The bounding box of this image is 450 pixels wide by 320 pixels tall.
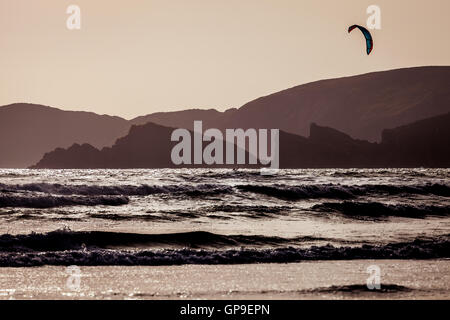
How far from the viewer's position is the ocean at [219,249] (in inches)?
437

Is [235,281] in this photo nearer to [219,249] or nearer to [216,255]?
[216,255]

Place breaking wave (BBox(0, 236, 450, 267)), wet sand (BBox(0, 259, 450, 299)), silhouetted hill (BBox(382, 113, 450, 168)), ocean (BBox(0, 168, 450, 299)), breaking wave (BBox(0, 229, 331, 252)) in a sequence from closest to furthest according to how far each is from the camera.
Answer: wet sand (BBox(0, 259, 450, 299)) < ocean (BBox(0, 168, 450, 299)) < breaking wave (BBox(0, 236, 450, 267)) < breaking wave (BBox(0, 229, 331, 252)) < silhouetted hill (BBox(382, 113, 450, 168))

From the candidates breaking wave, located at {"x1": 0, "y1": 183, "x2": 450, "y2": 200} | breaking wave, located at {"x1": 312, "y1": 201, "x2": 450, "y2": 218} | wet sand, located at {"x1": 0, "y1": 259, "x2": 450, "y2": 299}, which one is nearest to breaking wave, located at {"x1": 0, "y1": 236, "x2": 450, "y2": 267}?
wet sand, located at {"x1": 0, "y1": 259, "x2": 450, "y2": 299}

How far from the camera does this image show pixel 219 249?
16.4m

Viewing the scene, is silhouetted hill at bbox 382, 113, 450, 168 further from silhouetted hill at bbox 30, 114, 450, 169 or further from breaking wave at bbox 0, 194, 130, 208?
breaking wave at bbox 0, 194, 130, 208

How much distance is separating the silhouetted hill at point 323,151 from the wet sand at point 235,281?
152598 mm

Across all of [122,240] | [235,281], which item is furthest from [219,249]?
[235,281]

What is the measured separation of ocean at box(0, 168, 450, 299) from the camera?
36.4ft

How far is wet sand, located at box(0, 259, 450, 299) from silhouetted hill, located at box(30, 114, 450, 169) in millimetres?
152598

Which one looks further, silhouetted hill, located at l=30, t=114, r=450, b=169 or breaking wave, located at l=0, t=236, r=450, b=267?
silhouetted hill, located at l=30, t=114, r=450, b=169

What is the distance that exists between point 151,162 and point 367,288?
16896 cm

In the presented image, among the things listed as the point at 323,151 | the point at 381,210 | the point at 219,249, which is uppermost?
the point at 323,151

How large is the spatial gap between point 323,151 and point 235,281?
169 meters
